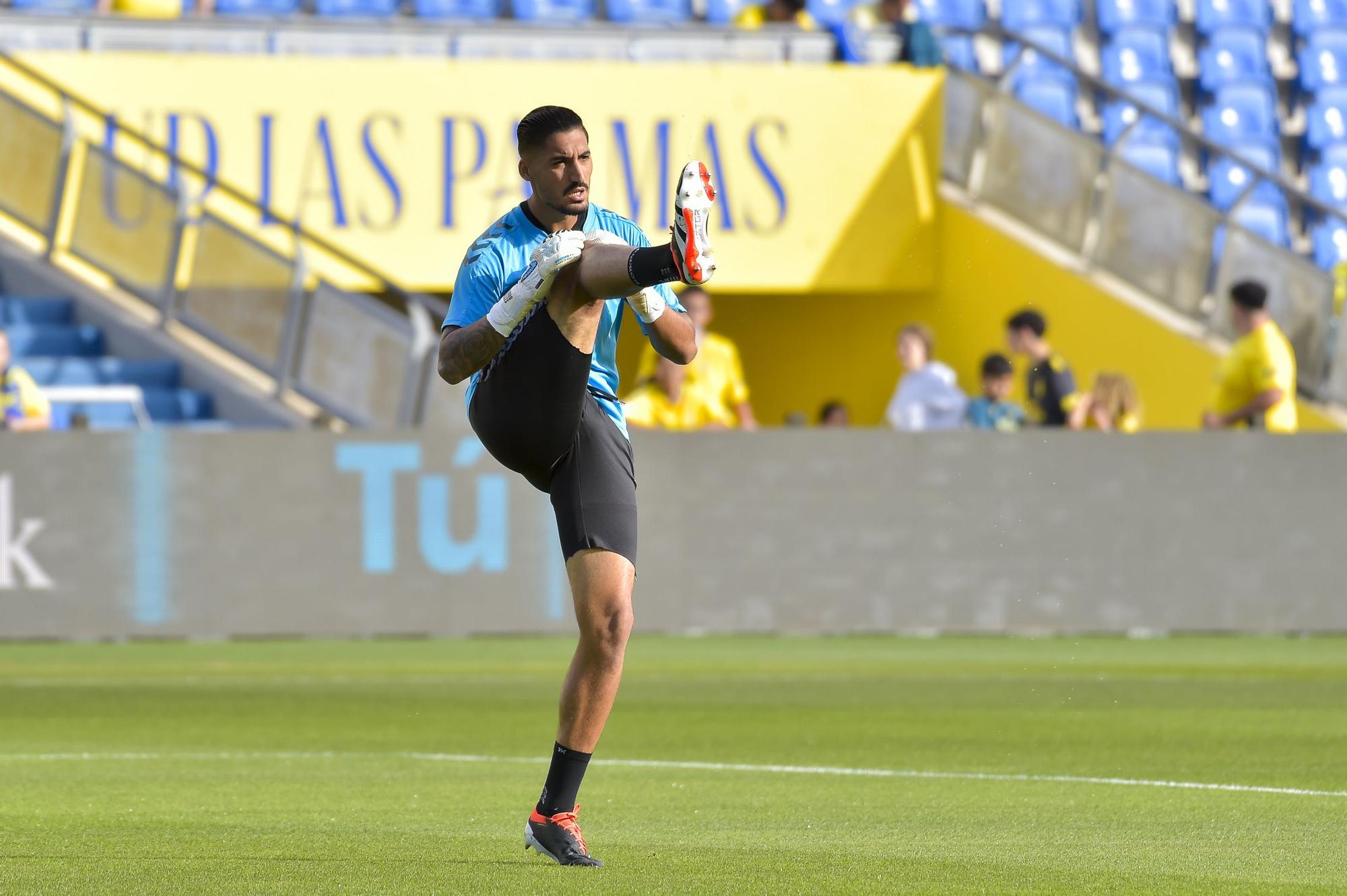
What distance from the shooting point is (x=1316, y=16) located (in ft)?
83.6

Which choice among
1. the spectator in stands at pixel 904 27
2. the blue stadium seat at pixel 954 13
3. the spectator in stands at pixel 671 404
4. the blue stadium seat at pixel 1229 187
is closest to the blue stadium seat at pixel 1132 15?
the blue stadium seat at pixel 954 13

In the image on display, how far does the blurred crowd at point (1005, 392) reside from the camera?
1603 centimetres

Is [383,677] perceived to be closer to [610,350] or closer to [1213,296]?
[610,350]

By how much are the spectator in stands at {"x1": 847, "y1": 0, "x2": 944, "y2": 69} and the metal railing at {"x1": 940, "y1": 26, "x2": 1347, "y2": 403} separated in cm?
35

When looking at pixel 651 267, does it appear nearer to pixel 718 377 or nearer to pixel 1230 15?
pixel 718 377

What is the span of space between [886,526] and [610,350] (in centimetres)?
963

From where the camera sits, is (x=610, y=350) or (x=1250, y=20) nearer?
(x=610, y=350)

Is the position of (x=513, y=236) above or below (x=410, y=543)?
above

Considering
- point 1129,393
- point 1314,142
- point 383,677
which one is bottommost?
point 383,677

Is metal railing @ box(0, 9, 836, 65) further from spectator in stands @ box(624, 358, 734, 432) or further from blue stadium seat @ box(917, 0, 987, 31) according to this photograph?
spectator in stands @ box(624, 358, 734, 432)

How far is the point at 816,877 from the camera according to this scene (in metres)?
5.90

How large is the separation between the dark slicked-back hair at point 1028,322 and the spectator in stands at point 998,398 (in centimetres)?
65

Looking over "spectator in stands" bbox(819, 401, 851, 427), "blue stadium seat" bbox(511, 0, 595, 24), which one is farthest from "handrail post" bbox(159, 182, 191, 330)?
"blue stadium seat" bbox(511, 0, 595, 24)

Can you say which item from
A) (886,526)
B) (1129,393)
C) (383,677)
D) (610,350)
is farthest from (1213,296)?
(610,350)
